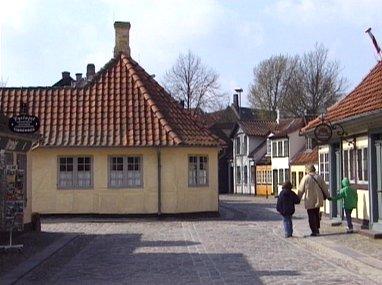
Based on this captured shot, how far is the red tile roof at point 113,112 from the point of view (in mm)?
28734

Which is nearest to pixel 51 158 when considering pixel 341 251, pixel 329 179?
pixel 329 179

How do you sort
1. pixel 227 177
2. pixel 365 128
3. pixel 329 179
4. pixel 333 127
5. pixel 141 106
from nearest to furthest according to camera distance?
1. pixel 365 128
2. pixel 333 127
3. pixel 329 179
4. pixel 141 106
5. pixel 227 177

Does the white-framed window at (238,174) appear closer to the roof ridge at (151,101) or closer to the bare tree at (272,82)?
the bare tree at (272,82)

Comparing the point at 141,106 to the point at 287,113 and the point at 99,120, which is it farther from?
the point at 287,113

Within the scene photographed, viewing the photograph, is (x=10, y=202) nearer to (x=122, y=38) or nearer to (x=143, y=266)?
(x=143, y=266)

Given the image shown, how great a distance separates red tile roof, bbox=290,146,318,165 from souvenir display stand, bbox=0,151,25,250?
130 ft

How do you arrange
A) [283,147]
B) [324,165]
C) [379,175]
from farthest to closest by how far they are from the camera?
1. [283,147]
2. [324,165]
3. [379,175]

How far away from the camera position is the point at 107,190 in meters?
28.7

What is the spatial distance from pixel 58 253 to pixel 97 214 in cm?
1156

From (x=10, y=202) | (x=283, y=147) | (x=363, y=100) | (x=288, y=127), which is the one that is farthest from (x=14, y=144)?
(x=283, y=147)

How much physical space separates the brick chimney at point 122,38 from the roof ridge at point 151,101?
0.49m

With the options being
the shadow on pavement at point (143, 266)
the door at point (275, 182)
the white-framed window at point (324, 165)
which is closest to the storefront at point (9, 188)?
the shadow on pavement at point (143, 266)

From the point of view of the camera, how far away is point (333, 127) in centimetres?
2230

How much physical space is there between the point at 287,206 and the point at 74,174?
A: 36.0 feet
